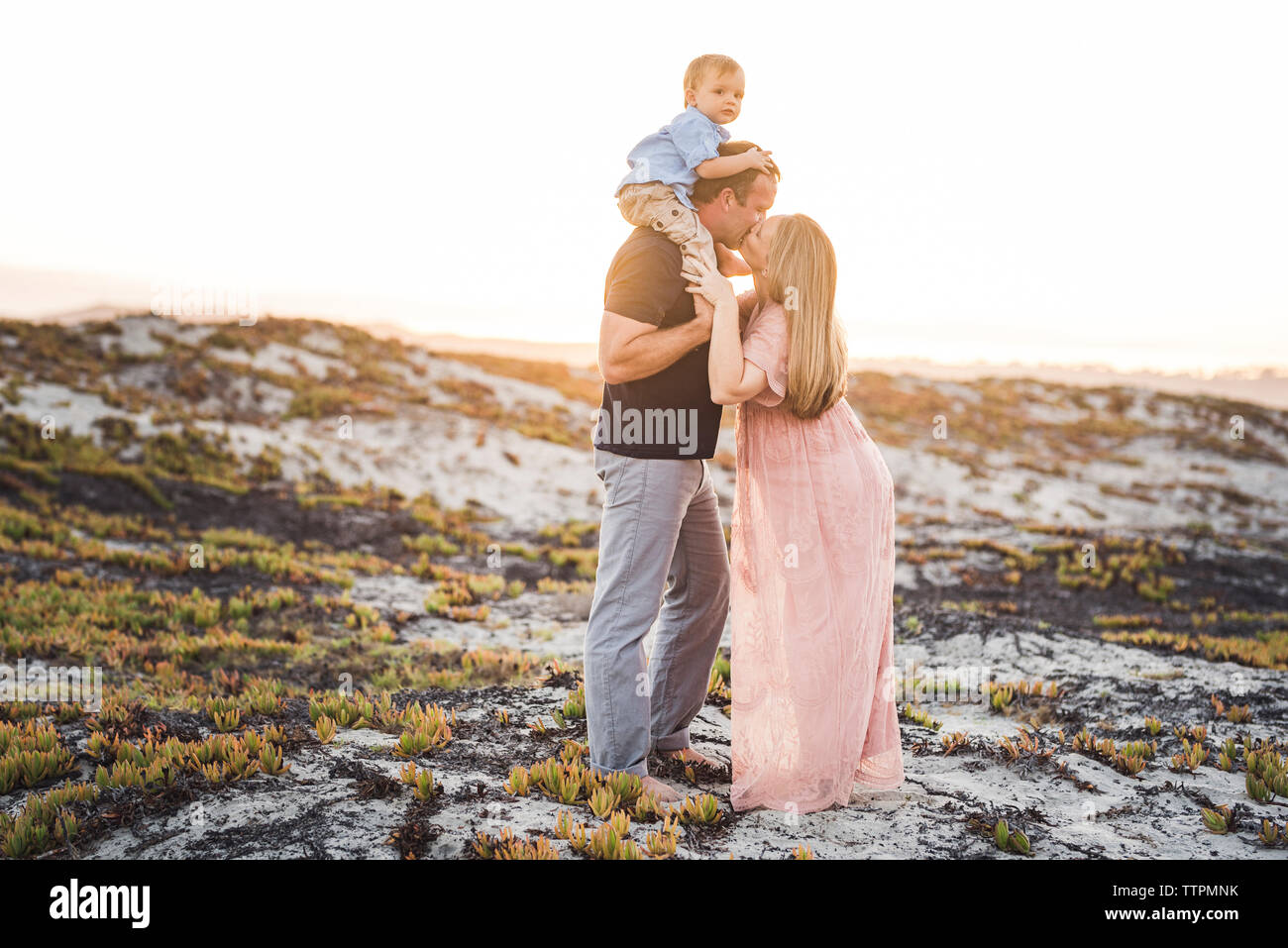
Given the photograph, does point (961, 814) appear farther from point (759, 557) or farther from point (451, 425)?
point (451, 425)

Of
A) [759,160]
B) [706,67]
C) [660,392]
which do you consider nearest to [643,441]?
[660,392]

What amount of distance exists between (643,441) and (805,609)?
1266 mm

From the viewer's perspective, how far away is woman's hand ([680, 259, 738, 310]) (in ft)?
13.1

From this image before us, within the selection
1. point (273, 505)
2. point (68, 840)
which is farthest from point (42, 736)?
point (273, 505)

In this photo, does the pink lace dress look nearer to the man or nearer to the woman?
the woman

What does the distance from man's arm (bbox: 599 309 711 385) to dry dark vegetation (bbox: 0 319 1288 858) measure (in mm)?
2229

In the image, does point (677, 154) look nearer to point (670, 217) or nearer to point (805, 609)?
point (670, 217)

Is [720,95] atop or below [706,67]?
below

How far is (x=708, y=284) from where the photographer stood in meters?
4.02

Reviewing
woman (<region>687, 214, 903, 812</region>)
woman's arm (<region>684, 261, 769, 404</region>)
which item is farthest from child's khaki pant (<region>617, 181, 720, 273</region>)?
woman (<region>687, 214, 903, 812</region>)

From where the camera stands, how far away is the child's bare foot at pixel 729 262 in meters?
4.57

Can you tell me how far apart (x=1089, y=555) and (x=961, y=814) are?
603 inches

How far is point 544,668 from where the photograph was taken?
7430 mm

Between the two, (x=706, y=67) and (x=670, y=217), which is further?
(x=706, y=67)
